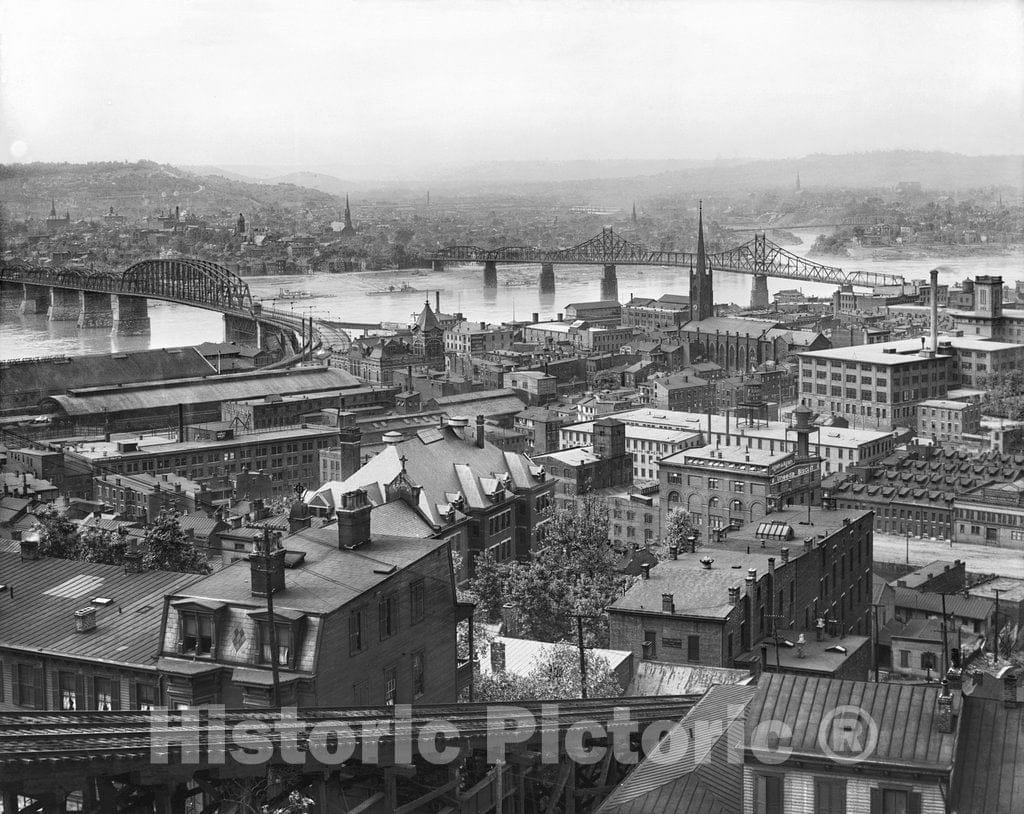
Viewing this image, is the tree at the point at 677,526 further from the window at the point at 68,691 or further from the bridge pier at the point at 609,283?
the bridge pier at the point at 609,283

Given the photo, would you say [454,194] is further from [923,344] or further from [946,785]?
[946,785]

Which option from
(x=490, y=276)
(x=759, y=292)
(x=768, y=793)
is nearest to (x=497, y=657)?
(x=768, y=793)

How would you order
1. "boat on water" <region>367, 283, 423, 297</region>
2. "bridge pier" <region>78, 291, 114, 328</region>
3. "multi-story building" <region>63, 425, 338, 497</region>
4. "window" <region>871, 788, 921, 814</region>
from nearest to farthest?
"window" <region>871, 788, 921, 814</region>
"multi-story building" <region>63, 425, 338, 497</region>
"bridge pier" <region>78, 291, 114, 328</region>
"boat on water" <region>367, 283, 423, 297</region>

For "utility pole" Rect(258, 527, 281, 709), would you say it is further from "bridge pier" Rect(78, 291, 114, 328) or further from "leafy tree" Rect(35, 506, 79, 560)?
"bridge pier" Rect(78, 291, 114, 328)

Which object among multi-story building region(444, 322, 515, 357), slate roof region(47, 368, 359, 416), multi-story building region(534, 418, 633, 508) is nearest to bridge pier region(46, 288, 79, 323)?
multi-story building region(444, 322, 515, 357)

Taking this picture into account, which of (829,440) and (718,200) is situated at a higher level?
(718,200)

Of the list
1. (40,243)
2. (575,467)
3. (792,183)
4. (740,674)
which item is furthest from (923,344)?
(792,183)
